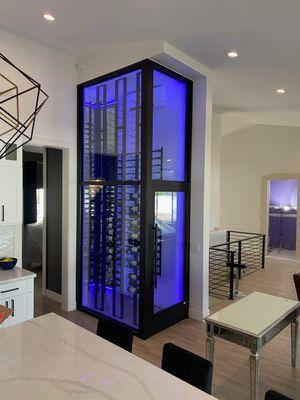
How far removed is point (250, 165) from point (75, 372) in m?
9.45

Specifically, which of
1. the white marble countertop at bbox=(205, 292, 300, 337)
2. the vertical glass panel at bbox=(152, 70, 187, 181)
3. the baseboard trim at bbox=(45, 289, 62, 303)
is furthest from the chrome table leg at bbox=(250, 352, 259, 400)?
the baseboard trim at bbox=(45, 289, 62, 303)

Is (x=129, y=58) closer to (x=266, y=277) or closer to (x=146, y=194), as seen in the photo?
(x=146, y=194)

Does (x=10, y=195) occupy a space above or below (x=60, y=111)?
below

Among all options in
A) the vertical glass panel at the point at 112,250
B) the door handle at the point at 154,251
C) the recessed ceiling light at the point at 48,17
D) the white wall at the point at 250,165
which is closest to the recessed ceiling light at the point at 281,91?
the vertical glass panel at the point at 112,250

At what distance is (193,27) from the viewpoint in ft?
10.8

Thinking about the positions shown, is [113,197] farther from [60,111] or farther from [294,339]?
[294,339]

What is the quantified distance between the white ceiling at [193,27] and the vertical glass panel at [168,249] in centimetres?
189

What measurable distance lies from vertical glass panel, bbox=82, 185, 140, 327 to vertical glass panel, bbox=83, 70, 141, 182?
0.25 m

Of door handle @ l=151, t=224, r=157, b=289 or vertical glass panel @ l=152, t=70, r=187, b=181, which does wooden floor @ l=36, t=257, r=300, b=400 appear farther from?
vertical glass panel @ l=152, t=70, r=187, b=181

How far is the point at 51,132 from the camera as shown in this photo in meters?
4.39

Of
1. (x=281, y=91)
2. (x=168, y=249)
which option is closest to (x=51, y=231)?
(x=168, y=249)

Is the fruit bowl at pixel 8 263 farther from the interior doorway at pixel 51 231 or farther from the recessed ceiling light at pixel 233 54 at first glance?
the recessed ceiling light at pixel 233 54

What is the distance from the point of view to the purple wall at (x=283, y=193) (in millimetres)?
10414

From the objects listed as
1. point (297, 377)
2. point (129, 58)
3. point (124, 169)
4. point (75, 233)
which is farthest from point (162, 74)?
point (297, 377)
